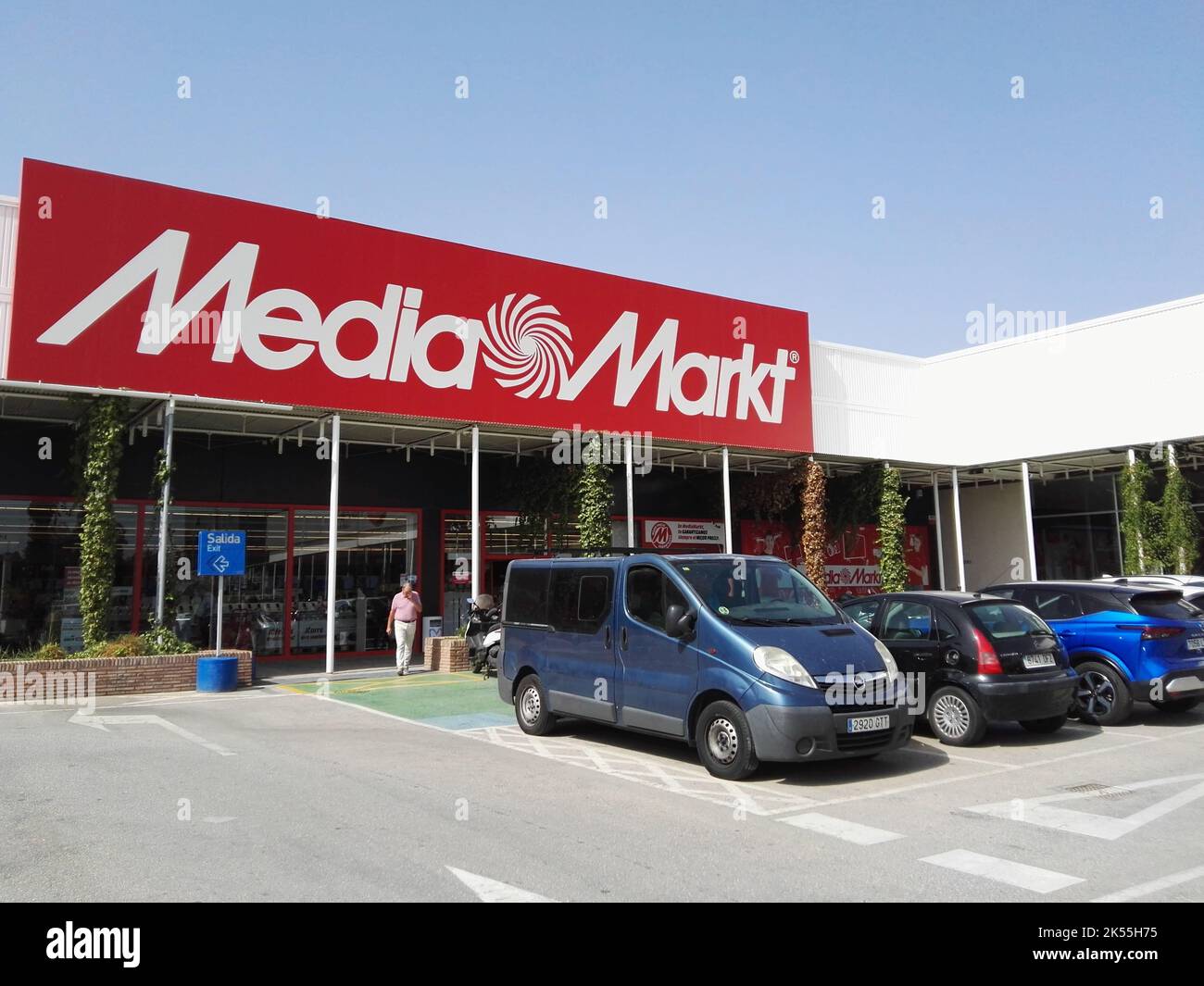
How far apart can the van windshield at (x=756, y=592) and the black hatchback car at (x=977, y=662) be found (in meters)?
1.55

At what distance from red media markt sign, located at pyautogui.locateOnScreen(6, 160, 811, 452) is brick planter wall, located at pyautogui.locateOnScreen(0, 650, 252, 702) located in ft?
14.2

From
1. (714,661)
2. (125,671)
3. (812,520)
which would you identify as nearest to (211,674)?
(125,671)

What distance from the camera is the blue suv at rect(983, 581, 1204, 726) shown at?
10.4 m

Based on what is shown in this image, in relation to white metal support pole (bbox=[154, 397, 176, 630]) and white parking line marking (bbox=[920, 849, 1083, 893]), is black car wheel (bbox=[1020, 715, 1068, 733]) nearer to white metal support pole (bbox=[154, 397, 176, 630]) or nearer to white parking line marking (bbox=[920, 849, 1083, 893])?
white parking line marking (bbox=[920, 849, 1083, 893])

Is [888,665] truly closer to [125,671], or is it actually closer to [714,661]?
[714,661]

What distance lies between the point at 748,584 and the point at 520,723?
11.4ft

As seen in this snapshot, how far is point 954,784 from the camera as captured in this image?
789cm

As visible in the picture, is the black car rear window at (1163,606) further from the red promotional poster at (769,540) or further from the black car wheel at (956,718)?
the red promotional poster at (769,540)

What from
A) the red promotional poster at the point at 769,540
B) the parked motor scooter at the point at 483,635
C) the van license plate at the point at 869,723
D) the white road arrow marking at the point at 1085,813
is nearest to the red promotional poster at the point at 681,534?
the red promotional poster at the point at 769,540

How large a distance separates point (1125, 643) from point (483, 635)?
10438 millimetres

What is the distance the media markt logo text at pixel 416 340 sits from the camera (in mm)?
14883

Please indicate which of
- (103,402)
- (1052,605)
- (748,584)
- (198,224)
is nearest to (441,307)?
(198,224)

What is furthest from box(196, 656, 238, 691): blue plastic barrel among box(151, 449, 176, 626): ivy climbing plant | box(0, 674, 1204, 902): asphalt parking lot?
box(0, 674, 1204, 902): asphalt parking lot
